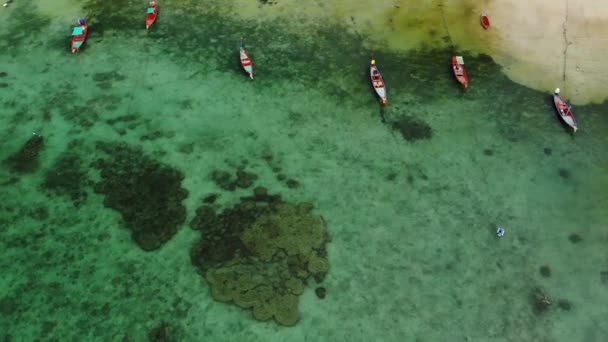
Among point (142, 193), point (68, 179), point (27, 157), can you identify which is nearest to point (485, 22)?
point (142, 193)

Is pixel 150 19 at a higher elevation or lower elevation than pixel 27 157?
higher

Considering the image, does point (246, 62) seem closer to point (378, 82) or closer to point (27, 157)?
point (378, 82)

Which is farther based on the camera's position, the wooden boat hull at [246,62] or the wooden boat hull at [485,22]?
the wooden boat hull at [485,22]

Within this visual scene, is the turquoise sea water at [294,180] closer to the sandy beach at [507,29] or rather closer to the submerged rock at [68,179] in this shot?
the submerged rock at [68,179]

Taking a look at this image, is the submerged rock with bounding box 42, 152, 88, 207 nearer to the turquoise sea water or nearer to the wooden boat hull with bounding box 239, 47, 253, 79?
the turquoise sea water

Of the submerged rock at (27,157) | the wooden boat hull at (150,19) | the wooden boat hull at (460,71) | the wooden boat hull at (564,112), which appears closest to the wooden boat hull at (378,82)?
the wooden boat hull at (460,71)

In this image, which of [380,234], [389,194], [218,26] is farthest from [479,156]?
[218,26]
